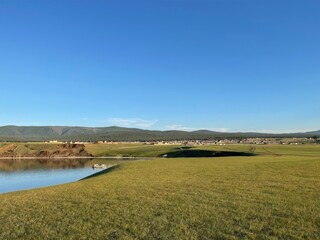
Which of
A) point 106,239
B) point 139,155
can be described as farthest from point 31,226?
point 139,155

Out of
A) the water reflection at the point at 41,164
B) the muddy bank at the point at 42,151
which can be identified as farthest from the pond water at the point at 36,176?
the muddy bank at the point at 42,151

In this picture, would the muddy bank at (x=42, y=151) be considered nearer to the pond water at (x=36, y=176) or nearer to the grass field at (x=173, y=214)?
the pond water at (x=36, y=176)

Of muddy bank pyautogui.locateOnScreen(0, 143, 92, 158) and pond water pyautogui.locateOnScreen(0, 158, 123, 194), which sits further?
muddy bank pyautogui.locateOnScreen(0, 143, 92, 158)

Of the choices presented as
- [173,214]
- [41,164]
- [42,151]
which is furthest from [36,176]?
[42,151]

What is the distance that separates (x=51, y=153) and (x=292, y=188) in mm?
147839

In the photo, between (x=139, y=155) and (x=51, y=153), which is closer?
(x=139, y=155)

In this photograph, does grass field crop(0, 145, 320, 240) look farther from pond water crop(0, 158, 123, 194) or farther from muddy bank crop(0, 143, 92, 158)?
muddy bank crop(0, 143, 92, 158)

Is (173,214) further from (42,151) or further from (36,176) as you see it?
(42,151)

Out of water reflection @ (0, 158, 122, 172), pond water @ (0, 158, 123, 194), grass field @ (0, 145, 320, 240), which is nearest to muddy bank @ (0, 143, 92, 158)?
water reflection @ (0, 158, 122, 172)

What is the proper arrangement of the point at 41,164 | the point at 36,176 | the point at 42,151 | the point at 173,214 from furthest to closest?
1. the point at 42,151
2. the point at 41,164
3. the point at 36,176
4. the point at 173,214

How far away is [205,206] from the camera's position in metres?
15.4

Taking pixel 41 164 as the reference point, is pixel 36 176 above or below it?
below

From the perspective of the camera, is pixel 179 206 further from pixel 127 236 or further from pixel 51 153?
pixel 51 153

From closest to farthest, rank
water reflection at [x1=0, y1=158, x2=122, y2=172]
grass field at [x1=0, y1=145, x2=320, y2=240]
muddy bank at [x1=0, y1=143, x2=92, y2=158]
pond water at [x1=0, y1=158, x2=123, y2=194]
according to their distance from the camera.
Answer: grass field at [x1=0, y1=145, x2=320, y2=240] → pond water at [x1=0, y1=158, x2=123, y2=194] → water reflection at [x1=0, y1=158, x2=122, y2=172] → muddy bank at [x1=0, y1=143, x2=92, y2=158]
